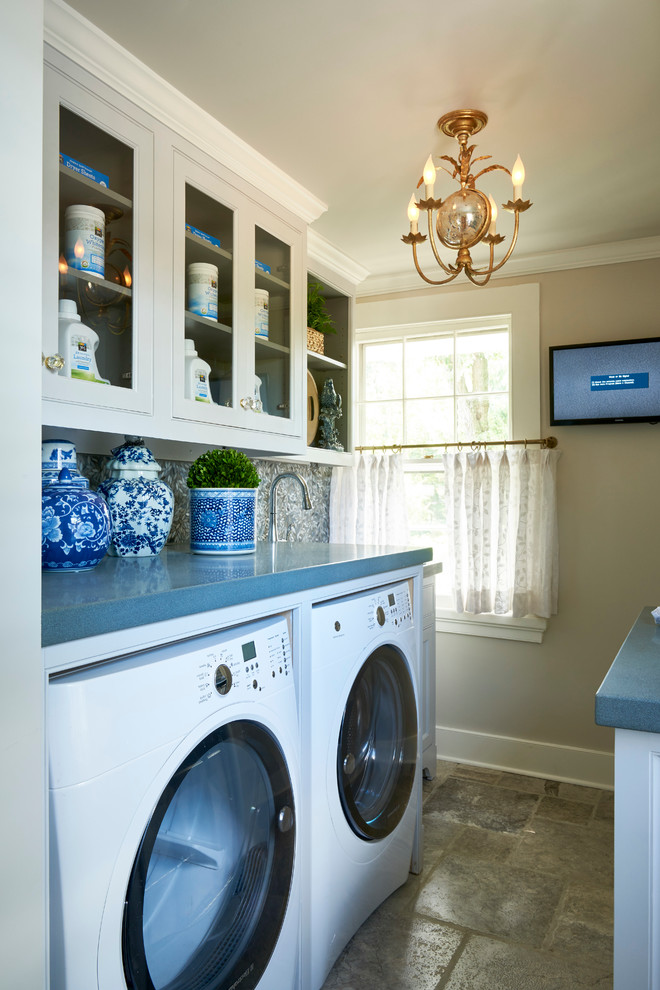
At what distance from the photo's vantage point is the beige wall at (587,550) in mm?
3006

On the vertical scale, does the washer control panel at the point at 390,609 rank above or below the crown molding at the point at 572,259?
below

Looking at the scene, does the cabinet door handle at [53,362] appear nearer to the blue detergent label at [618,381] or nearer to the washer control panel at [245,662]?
the washer control panel at [245,662]

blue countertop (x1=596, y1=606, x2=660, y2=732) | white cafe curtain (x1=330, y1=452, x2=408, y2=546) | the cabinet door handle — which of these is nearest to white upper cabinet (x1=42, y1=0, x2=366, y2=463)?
the cabinet door handle

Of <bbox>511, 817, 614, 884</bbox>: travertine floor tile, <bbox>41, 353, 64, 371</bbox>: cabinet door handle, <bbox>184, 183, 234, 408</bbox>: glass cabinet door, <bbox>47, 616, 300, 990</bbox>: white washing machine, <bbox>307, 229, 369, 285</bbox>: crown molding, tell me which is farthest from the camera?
<bbox>307, 229, 369, 285</bbox>: crown molding

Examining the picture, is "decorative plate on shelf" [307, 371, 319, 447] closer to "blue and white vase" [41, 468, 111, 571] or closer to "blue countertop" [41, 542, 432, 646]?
"blue countertop" [41, 542, 432, 646]

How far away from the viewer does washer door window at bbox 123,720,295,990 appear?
1089mm

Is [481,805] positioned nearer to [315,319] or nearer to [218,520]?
[218,520]

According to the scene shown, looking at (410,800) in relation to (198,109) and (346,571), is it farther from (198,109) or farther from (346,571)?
(198,109)

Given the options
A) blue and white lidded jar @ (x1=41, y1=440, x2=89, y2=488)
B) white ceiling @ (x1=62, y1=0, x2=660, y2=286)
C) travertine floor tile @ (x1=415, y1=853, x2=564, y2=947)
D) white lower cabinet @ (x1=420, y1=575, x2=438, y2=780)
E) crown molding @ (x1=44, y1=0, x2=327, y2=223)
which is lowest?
travertine floor tile @ (x1=415, y1=853, x2=564, y2=947)

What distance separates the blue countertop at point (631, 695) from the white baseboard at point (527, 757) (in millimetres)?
2126

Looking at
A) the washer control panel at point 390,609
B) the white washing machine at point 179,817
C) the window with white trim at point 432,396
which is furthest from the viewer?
the window with white trim at point 432,396

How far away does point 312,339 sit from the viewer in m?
2.93

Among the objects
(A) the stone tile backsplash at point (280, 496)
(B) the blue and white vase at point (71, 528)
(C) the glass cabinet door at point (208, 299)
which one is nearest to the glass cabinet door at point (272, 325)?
(C) the glass cabinet door at point (208, 299)

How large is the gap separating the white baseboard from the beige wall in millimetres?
13
